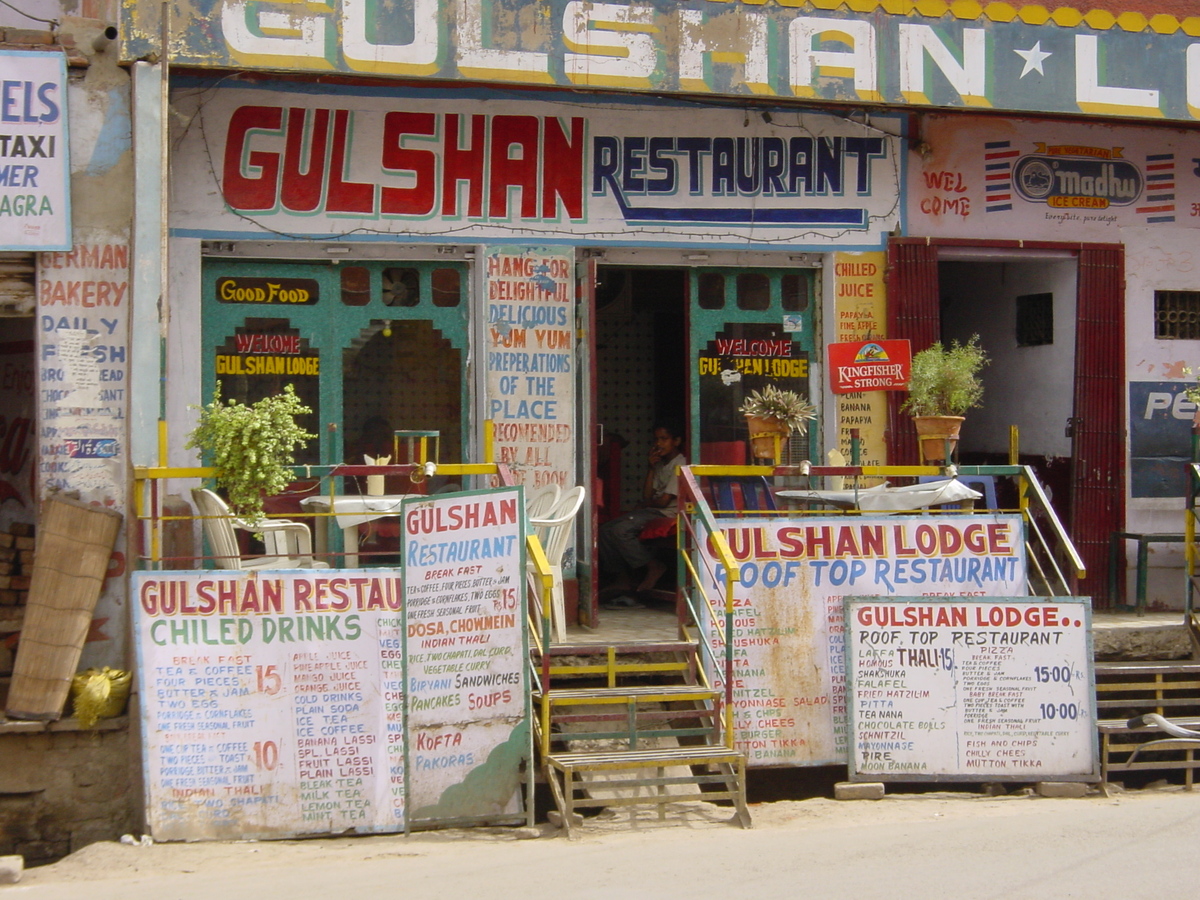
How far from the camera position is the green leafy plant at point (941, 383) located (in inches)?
383

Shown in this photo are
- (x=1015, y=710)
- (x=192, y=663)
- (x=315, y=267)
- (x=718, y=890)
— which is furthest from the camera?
(x=315, y=267)

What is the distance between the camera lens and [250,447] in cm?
762

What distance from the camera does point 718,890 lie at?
19.9 feet

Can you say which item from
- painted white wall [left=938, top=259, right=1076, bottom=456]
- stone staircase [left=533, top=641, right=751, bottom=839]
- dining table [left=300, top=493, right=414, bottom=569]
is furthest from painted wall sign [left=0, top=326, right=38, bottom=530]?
painted white wall [left=938, top=259, right=1076, bottom=456]

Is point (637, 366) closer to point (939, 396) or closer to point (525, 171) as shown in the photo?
point (525, 171)

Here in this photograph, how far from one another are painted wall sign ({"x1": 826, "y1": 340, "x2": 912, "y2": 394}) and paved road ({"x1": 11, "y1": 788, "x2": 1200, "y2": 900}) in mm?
3283

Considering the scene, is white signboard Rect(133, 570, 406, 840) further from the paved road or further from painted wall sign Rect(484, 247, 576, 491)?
painted wall sign Rect(484, 247, 576, 491)

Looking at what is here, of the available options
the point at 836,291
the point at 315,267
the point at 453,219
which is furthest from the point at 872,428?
the point at 315,267

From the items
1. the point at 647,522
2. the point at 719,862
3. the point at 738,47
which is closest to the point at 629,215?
the point at 738,47

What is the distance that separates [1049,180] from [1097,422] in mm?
1999

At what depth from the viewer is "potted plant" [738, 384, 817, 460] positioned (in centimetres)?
921

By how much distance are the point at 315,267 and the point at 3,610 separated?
323 centimetres

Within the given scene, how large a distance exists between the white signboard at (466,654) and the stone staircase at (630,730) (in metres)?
0.24

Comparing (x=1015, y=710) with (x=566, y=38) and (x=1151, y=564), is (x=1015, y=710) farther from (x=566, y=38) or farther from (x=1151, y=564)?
(x=566, y=38)
